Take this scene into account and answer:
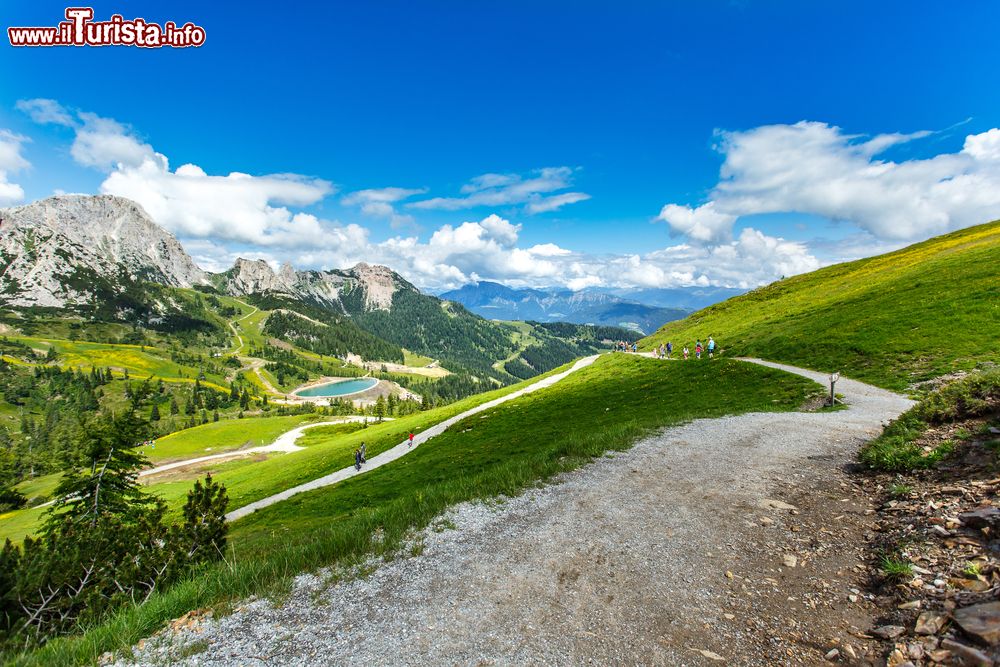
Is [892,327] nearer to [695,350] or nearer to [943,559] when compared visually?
[695,350]

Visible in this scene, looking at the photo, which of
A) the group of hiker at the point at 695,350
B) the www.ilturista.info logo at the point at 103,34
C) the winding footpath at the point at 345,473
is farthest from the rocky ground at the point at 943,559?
the www.ilturista.info logo at the point at 103,34

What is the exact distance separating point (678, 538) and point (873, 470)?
891 cm

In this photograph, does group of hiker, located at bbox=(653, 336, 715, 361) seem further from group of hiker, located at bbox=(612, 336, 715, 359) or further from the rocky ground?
the rocky ground

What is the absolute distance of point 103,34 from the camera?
116ft

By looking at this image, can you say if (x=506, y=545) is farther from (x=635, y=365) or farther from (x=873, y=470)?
(x=635, y=365)

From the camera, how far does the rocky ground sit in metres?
5.87

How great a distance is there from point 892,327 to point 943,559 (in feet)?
135

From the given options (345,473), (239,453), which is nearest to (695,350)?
(345,473)

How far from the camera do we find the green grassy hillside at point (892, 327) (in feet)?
99.7

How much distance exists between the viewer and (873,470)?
14242mm

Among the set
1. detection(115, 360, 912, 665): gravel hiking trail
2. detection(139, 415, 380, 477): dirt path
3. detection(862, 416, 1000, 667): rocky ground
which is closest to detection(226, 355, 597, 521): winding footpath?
detection(115, 360, 912, 665): gravel hiking trail

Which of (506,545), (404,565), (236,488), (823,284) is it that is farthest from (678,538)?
(823,284)

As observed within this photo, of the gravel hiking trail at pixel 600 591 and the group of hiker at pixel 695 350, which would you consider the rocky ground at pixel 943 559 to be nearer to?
the gravel hiking trail at pixel 600 591

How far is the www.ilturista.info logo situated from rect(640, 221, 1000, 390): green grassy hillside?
65.6 meters
